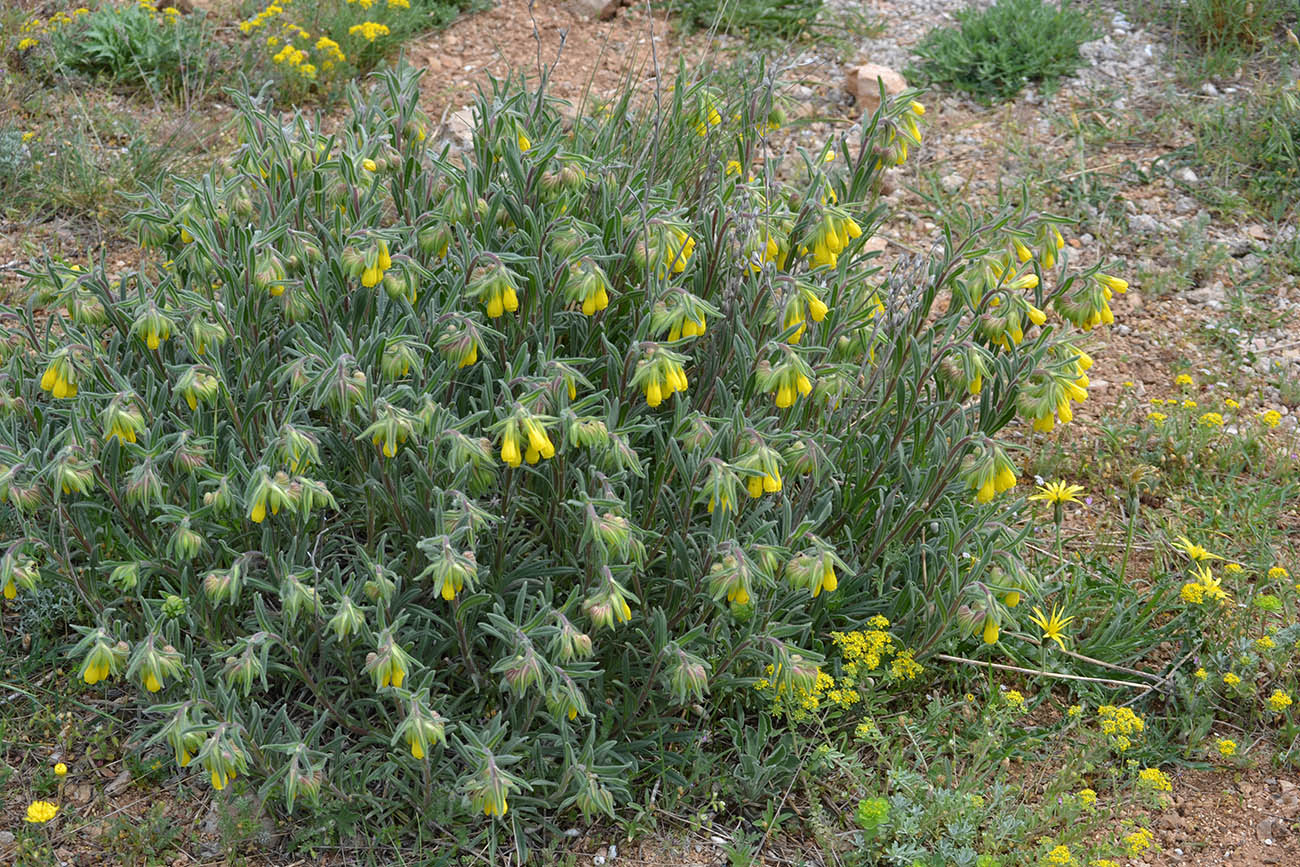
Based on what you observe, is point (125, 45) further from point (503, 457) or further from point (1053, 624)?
point (1053, 624)

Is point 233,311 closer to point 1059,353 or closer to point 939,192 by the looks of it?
point 1059,353

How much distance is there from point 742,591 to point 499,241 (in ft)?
3.82

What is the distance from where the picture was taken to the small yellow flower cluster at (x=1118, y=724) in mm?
2994

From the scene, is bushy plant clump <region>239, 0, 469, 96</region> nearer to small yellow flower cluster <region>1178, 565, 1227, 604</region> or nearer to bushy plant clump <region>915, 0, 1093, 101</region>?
bushy plant clump <region>915, 0, 1093, 101</region>

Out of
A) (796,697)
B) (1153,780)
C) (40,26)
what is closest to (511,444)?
(796,697)

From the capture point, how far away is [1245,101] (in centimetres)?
542

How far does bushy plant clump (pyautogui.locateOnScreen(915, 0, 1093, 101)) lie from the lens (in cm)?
580

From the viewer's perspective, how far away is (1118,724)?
3.04 m

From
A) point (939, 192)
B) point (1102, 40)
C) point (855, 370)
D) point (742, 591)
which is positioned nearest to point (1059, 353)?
point (855, 370)

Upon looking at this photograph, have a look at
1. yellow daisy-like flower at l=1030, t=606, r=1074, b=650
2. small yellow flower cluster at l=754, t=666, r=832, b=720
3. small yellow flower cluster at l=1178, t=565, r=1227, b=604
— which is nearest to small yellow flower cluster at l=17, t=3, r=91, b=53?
small yellow flower cluster at l=754, t=666, r=832, b=720

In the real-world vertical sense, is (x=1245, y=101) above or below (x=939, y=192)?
above

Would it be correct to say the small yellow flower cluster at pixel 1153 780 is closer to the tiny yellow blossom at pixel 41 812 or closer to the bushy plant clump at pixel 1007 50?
the tiny yellow blossom at pixel 41 812

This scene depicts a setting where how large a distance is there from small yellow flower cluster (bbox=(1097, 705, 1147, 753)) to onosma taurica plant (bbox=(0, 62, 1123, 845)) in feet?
1.27

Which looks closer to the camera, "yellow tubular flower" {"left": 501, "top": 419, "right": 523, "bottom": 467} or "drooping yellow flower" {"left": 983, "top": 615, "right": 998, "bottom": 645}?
"yellow tubular flower" {"left": 501, "top": 419, "right": 523, "bottom": 467}
